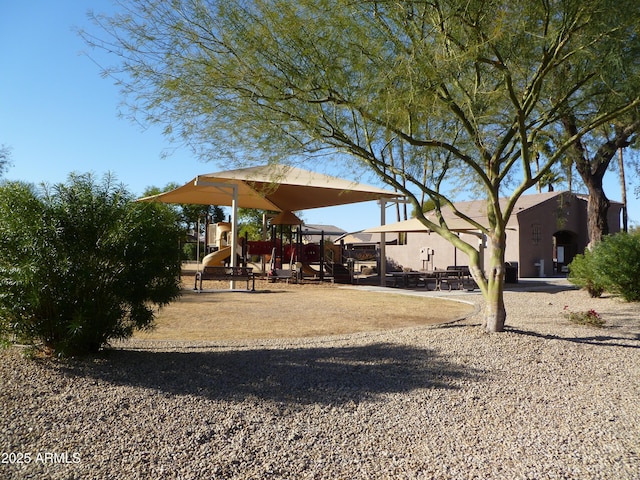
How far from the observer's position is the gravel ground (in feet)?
11.3

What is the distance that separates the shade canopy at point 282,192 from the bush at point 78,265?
9881mm

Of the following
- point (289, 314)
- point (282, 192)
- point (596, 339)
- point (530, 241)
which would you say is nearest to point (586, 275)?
point (596, 339)

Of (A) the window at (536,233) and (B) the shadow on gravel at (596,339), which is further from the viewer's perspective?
(A) the window at (536,233)

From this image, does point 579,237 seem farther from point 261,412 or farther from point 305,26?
point 261,412

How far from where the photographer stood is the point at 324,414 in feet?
14.1

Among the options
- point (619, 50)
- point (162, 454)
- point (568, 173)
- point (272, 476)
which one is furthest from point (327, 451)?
point (568, 173)

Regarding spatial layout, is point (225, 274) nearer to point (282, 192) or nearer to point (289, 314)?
point (289, 314)

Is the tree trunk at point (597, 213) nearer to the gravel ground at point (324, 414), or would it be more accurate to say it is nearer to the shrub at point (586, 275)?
the shrub at point (586, 275)

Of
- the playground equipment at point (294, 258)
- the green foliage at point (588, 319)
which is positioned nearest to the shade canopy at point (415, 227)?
the playground equipment at point (294, 258)

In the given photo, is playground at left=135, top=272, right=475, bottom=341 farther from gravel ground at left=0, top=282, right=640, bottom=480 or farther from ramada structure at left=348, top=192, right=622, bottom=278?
ramada structure at left=348, top=192, right=622, bottom=278

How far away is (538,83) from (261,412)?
5.62 m

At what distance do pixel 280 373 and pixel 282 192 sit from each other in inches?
702

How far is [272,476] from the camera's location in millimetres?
3287

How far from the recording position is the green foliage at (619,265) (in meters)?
12.0
